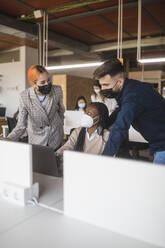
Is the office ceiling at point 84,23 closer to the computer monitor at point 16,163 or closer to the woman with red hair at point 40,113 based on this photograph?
the woman with red hair at point 40,113

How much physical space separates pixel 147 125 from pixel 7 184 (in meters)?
0.90

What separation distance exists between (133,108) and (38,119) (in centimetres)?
104

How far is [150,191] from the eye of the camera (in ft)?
2.83

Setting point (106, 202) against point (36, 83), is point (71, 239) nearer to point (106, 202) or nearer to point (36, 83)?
point (106, 202)

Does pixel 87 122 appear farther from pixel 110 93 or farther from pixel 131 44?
pixel 131 44

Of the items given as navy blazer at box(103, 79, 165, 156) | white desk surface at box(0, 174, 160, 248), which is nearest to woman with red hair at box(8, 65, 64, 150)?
navy blazer at box(103, 79, 165, 156)

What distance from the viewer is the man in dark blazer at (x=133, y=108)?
1.40 metres

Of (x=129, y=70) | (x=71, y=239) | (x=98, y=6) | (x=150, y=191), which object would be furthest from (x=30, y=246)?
(x=129, y=70)

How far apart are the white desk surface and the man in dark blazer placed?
493 millimetres

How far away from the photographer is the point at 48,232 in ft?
3.11

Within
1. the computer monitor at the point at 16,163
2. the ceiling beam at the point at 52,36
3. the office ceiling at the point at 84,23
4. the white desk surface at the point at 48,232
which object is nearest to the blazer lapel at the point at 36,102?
the computer monitor at the point at 16,163

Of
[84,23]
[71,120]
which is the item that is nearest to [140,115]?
[71,120]

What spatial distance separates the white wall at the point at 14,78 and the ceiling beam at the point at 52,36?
110cm

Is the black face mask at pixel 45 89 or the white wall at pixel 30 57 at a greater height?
the white wall at pixel 30 57
